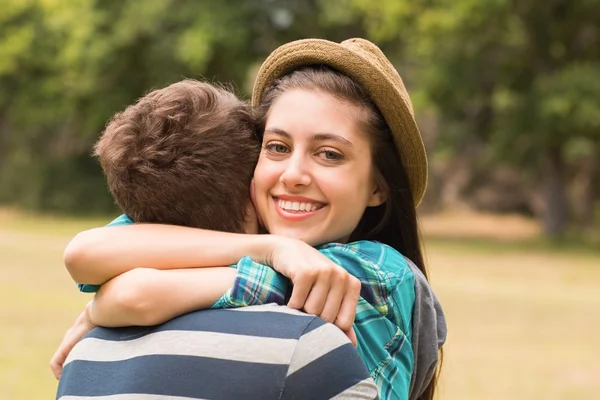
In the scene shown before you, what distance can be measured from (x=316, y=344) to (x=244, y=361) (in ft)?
0.39

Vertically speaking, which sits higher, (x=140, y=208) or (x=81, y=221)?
(x=140, y=208)

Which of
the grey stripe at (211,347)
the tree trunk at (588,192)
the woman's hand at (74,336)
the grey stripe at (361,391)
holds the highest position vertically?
the grey stripe at (211,347)

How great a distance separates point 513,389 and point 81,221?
22949 millimetres

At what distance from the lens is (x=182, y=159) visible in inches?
72.0

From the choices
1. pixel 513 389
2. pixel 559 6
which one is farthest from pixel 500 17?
pixel 513 389

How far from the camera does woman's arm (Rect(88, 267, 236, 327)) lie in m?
1.65

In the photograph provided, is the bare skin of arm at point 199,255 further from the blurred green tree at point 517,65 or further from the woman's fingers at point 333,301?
the blurred green tree at point 517,65

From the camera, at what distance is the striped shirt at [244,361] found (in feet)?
5.00

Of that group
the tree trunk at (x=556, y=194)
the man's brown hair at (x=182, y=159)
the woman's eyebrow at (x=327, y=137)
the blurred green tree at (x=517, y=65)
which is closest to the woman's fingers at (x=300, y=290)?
the man's brown hair at (x=182, y=159)

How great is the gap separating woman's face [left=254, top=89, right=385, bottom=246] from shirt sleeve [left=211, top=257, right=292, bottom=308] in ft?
0.91

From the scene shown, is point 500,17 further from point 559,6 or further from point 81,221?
point 81,221

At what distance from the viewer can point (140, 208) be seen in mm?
1911

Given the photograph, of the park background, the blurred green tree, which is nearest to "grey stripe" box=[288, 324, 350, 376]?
the park background

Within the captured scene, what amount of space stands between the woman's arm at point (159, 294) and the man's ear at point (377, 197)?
53cm
